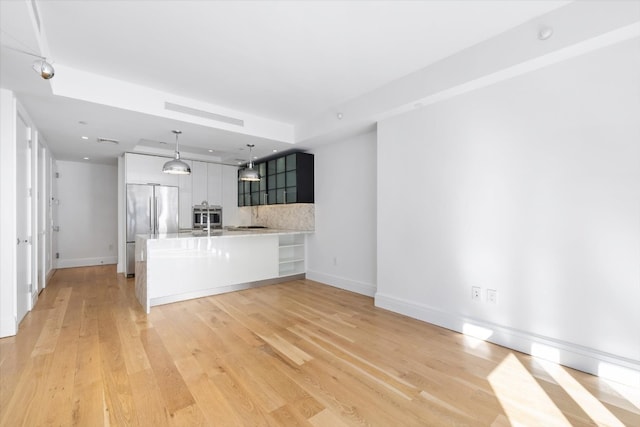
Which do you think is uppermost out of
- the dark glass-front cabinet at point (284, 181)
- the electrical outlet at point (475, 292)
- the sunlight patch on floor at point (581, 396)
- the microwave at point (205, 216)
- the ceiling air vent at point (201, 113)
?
the ceiling air vent at point (201, 113)

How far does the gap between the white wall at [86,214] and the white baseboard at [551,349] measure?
24.8 ft

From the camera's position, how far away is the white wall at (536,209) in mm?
2102

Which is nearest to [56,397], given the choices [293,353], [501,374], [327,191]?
[293,353]

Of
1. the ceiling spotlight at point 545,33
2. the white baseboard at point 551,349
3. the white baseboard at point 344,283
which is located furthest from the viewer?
the white baseboard at point 344,283

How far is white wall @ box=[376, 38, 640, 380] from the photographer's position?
2.10 m

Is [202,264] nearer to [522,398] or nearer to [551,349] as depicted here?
[522,398]

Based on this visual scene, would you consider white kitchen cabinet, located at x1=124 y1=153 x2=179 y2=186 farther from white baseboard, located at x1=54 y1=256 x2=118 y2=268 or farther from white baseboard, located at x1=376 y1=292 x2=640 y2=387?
white baseboard, located at x1=376 y1=292 x2=640 y2=387

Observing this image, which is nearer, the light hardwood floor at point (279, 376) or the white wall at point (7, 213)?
the light hardwood floor at point (279, 376)

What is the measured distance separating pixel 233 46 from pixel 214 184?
14.7ft

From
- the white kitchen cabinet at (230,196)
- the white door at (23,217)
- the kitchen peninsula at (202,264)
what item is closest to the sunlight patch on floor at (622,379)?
the kitchen peninsula at (202,264)

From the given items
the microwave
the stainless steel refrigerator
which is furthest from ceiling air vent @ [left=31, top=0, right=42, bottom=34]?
the microwave

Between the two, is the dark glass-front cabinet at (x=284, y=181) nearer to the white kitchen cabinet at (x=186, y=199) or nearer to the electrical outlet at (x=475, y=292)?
the white kitchen cabinet at (x=186, y=199)

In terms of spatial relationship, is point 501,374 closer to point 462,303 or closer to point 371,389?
point 462,303

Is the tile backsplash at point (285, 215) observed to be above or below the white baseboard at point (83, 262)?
above
